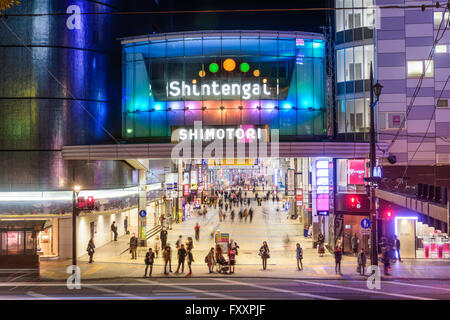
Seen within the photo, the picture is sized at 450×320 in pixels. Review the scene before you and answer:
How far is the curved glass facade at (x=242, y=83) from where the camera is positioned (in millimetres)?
33719

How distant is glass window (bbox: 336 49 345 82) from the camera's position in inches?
1302

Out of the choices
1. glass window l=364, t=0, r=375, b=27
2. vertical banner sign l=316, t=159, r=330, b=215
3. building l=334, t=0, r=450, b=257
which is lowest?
vertical banner sign l=316, t=159, r=330, b=215

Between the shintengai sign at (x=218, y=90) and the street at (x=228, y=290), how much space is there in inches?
587

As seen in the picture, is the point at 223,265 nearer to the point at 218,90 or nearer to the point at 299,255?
the point at 299,255

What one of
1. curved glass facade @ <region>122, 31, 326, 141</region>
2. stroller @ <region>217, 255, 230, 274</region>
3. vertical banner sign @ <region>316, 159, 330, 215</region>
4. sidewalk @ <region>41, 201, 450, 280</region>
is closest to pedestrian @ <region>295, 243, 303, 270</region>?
sidewalk @ <region>41, 201, 450, 280</region>

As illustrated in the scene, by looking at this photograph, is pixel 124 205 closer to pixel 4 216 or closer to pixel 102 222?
pixel 102 222

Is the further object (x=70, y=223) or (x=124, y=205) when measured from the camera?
(x=124, y=205)

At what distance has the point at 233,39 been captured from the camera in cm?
3353

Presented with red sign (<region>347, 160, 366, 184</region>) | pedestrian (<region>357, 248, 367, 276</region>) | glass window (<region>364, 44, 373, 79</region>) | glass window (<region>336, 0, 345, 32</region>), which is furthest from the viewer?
glass window (<region>336, 0, 345, 32</region>)

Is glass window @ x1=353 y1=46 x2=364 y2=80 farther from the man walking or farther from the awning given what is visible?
the awning

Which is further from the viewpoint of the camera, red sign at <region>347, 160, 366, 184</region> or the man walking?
red sign at <region>347, 160, 366, 184</region>

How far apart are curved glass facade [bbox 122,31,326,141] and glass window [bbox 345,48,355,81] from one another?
1867 millimetres

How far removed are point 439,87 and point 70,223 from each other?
25.3 meters
